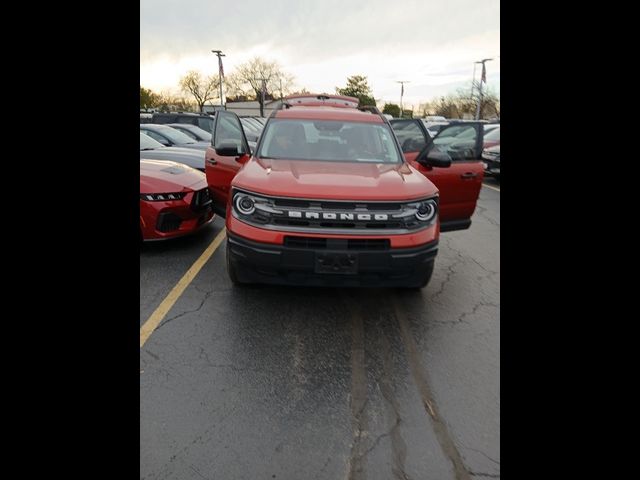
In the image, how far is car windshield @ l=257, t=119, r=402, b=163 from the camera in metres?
4.11

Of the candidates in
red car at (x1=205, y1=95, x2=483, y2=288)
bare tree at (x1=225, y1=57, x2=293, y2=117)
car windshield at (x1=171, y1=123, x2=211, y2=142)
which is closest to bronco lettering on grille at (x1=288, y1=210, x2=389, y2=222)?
red car at (x1=205, y1=95, x2=483, y2=288)

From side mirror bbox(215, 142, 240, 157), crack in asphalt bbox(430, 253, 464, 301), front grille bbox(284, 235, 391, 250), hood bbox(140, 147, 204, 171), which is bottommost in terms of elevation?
crack in asphalt bbox(430, 253, 464, 301)

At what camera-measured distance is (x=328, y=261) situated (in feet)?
9.57

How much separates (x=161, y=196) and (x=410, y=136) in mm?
3582

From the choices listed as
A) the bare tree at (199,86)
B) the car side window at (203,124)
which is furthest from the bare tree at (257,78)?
the car side window at (203,124)

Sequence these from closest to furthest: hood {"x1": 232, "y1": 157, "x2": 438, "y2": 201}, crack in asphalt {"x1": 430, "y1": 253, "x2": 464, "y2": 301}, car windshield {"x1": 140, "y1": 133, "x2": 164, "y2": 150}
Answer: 1. hood {"x1": 232, "y1": 157, "x2": 438, "y2": 201}
2. crack in asphalt {"x1": 430, "y1": 253, "x2": 464, "y2": 301}
3. car windshield {"x1": 140, "y1": 133, "x2": 164, "y2": 150}

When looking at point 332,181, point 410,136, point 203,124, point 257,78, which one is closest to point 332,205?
point 332,181

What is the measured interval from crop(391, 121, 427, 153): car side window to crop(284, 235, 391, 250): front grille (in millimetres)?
2694

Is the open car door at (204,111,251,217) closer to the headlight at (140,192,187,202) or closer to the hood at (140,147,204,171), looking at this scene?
the headlight at (140,192,187,202)

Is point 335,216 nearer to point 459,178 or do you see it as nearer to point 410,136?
point 459,178

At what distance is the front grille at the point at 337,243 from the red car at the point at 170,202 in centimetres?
230

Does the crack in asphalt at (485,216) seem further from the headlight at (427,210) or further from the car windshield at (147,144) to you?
the car windshield at (147,144)
